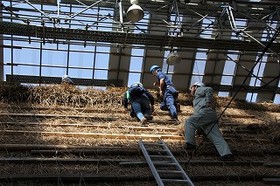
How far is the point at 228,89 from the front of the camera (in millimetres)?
17531

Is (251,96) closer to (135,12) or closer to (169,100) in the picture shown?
(169,100)

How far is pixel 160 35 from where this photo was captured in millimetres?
10961

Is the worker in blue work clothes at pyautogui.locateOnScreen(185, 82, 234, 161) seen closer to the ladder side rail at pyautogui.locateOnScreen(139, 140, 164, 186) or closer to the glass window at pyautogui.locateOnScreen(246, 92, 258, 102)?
the ladder side rail at pyautogui.locateOnScreen(139, 140, 164, 186)

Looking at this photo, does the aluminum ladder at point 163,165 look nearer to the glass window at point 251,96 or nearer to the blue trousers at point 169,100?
the blue trousers at point 169,100

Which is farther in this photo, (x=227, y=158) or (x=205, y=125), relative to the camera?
(x=205, y=125)

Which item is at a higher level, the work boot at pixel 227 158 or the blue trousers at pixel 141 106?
the blue trousers at pixel 141 106

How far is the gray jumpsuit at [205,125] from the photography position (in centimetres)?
742

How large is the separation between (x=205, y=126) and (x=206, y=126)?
21 mm

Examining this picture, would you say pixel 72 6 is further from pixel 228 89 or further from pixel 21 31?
pixel 228 89

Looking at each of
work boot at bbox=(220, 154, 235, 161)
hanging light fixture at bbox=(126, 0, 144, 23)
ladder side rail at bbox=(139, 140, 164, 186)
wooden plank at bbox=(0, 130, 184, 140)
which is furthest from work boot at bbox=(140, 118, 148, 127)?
hanging light fixture at bbox=(126, 0, 144, 23)

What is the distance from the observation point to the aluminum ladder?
591 centimetres

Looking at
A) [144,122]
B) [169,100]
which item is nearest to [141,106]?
[144,122]

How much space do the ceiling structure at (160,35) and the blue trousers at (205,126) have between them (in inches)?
138

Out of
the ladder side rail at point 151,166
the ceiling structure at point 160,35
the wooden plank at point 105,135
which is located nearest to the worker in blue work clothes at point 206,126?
the wooden plank at point 105,135
